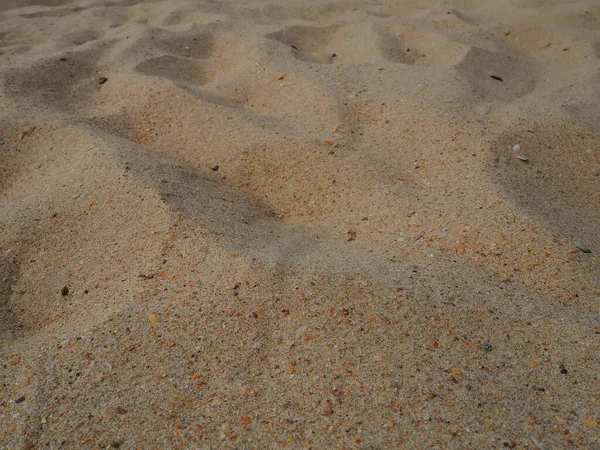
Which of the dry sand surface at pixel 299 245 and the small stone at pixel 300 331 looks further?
the small stone at pixel 300 331

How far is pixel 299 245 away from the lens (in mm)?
1677

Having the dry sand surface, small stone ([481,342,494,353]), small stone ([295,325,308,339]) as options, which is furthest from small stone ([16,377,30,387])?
small stone ([481,342,494,353])

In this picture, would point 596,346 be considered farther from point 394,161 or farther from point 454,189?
point 394,161

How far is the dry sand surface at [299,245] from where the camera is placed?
3.90ft

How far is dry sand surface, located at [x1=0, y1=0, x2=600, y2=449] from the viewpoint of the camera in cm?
119

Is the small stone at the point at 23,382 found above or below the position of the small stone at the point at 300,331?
above

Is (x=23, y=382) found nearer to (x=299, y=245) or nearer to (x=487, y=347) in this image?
(x=299, y=245)

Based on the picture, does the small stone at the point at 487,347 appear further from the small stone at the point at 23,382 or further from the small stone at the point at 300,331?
the small stone at the point at 23,382

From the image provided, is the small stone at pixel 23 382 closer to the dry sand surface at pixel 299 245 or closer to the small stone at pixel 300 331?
the dry sand surface at pixel 299 245

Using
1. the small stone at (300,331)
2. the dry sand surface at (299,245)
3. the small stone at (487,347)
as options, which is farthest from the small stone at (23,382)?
the small stone at (487,347)

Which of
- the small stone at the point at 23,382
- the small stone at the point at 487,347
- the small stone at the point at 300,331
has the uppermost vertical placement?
the small stone at the point at 23,382

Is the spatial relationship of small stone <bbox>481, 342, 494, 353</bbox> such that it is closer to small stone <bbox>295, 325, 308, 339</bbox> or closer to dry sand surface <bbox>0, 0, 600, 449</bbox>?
dry sand surface <bbox>0, 0, 600, 449</bbox>

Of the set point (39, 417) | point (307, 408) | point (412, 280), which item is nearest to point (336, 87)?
point (412, 280)

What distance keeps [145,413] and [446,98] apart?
74.6 inches
